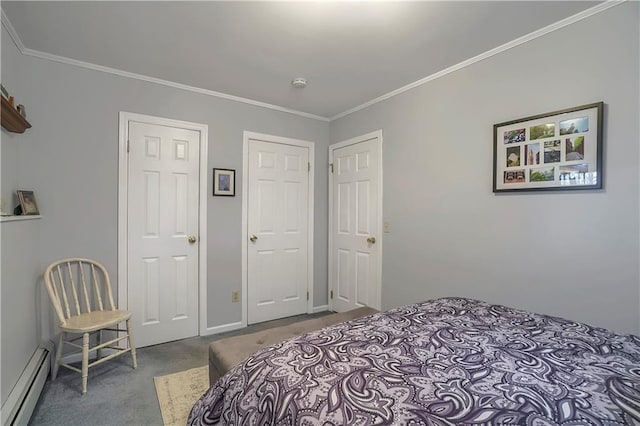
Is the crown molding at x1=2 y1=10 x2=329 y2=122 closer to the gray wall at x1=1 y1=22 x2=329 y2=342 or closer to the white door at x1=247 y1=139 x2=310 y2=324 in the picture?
the gray wall at x1=1 y1=22 x2=329 y2=342

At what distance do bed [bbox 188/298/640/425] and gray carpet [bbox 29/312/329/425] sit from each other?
0.98 meters

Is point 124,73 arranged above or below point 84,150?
above

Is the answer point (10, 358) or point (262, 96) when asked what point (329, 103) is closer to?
point (262, 96)

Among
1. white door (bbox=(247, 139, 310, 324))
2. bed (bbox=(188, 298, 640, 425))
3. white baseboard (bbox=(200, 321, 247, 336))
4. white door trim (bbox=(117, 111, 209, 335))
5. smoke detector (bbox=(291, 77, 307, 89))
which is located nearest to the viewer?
bed (bbox=(188, 298, 640, 425))

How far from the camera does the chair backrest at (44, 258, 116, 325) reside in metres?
2.26

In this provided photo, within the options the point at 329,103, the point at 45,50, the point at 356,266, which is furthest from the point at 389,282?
the point at 45,50

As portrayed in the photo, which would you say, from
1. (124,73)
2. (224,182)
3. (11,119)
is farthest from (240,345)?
(124,73)

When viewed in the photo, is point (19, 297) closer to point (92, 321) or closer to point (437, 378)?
point (92, 321)

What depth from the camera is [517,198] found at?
2057 millimetres

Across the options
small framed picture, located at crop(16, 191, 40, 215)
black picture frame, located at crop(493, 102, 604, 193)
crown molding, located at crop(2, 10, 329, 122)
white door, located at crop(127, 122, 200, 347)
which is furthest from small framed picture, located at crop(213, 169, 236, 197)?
black picture frame, located at crop(493, 102, 604, 193)

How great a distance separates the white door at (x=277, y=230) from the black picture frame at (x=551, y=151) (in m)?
2.05

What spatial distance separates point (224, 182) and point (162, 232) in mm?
735

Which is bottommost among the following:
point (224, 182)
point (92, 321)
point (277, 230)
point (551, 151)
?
point (92, 321)

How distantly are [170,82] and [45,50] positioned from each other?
83 cm
